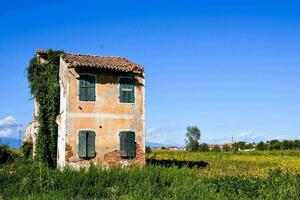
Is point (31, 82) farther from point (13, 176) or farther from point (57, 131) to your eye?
point (13, 176)

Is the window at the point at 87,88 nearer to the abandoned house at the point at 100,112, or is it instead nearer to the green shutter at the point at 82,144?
the abandoned house at the point at 100,112

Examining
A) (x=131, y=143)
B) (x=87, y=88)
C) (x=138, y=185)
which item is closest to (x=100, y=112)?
(x=87, y=88)

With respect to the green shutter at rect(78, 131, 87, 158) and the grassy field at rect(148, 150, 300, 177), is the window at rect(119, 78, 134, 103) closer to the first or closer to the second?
the green shutter at rect(78, 131, 87, 158)

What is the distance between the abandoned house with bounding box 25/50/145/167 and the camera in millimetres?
23078

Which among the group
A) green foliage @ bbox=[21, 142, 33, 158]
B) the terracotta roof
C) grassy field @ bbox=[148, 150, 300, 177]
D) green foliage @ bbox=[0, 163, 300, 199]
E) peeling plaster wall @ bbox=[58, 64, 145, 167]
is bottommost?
grassy field @ bbox=[148, 150, 300, 177]

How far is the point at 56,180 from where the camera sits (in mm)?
14758

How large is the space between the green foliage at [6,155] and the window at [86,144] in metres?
8.84

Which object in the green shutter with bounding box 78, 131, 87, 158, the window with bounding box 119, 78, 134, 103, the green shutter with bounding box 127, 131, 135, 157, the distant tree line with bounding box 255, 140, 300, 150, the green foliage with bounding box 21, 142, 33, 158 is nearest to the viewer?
the green shutter with bounding box 78, 131, 87, 158

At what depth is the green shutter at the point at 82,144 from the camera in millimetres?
22938

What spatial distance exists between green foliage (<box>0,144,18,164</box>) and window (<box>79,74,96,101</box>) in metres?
9.27

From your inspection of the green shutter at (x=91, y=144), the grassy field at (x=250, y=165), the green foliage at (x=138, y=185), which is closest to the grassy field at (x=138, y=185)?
the green foliage at (x=138, y=185)

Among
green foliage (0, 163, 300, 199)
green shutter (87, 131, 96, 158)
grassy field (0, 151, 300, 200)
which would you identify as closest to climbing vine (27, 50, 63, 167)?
green shutter (87, 131, 96, 158)

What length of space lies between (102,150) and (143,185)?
931 centimetres

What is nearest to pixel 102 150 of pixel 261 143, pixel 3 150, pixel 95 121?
pixel 95 121
